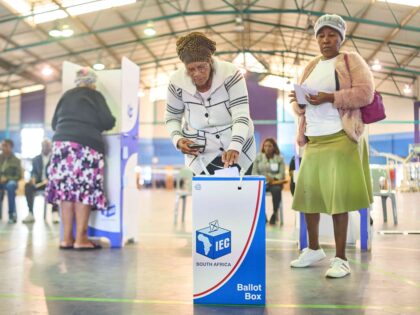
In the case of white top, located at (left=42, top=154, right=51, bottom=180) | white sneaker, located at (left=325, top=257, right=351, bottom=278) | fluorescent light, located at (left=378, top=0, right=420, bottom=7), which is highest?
fluorescent light, located at (left=378, top=0, right=420, bottom=7)

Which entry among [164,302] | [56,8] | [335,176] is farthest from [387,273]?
[56,8]

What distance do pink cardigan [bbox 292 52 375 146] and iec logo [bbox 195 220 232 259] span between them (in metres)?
0.95

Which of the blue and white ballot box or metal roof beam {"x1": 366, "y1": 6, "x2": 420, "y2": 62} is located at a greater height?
metal roof beam {"x1": 366, "y1": 6, "x2": 420, "y2": 62}

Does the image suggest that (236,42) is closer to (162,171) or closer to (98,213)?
(162,171)

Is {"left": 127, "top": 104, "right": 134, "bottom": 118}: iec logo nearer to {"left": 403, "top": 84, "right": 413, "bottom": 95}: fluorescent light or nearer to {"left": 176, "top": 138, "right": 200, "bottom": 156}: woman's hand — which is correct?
{"left": 176, "top": 138, "right": 200, "bottom": 156}: woman's hand

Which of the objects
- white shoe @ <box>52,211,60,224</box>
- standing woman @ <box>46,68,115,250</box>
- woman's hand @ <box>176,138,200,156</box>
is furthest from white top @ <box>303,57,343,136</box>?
white shoe @ <box>52,211,60,224</box>

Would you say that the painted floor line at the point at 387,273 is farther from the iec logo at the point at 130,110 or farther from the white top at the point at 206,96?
the iec logo at the point at 130,110

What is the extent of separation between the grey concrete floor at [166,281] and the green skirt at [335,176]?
0.37 meters

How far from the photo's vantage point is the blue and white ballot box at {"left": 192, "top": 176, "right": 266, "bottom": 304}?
1789mm

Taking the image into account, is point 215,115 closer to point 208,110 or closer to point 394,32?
point 208,110

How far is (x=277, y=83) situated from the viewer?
711 inches

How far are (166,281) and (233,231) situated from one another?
0.67m

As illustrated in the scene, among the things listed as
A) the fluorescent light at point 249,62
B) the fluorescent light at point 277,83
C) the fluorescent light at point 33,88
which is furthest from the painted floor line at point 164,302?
the fluorescent light at point 33,88

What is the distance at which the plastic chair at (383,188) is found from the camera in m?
5.28
